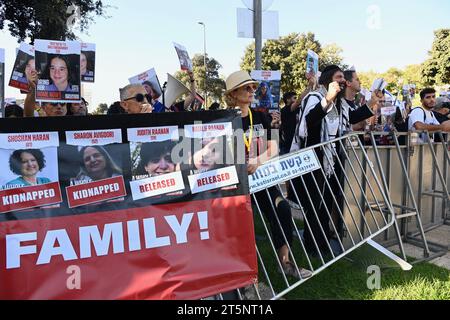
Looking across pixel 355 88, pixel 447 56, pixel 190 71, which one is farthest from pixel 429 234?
pixel 447 56

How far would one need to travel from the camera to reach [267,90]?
6297 mm

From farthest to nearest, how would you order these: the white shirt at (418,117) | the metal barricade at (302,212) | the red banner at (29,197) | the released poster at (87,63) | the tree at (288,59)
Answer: the tree at (288,59) → the white shirt at (418,117) → the released poster at (87,63) → the metal barricade at (302,212) → the red banner at (29,197)

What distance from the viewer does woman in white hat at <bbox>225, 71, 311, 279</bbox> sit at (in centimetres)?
357

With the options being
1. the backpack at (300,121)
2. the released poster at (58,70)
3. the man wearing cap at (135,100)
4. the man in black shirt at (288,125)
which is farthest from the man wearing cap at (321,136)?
the released poster at (58,70)

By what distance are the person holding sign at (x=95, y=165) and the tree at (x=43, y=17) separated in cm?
1328

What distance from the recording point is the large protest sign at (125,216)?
7.93 feet

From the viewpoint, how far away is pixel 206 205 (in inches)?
111

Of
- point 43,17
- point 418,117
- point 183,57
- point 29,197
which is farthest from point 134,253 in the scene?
point 43,17

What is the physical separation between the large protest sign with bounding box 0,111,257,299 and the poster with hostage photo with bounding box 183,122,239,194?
0.03ft

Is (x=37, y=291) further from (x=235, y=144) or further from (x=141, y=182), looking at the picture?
(x=235, y=144)

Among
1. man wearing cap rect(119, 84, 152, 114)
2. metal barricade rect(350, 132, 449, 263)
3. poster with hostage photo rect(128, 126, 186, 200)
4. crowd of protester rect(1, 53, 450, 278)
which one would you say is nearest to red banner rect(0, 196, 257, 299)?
poster with hostage photo rect(128, 126, 186, 200)

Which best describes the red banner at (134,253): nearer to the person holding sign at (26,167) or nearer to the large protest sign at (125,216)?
the large protest sign at (125,216)

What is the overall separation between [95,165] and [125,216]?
0.38 metres

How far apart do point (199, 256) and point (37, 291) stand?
40.4 inches
